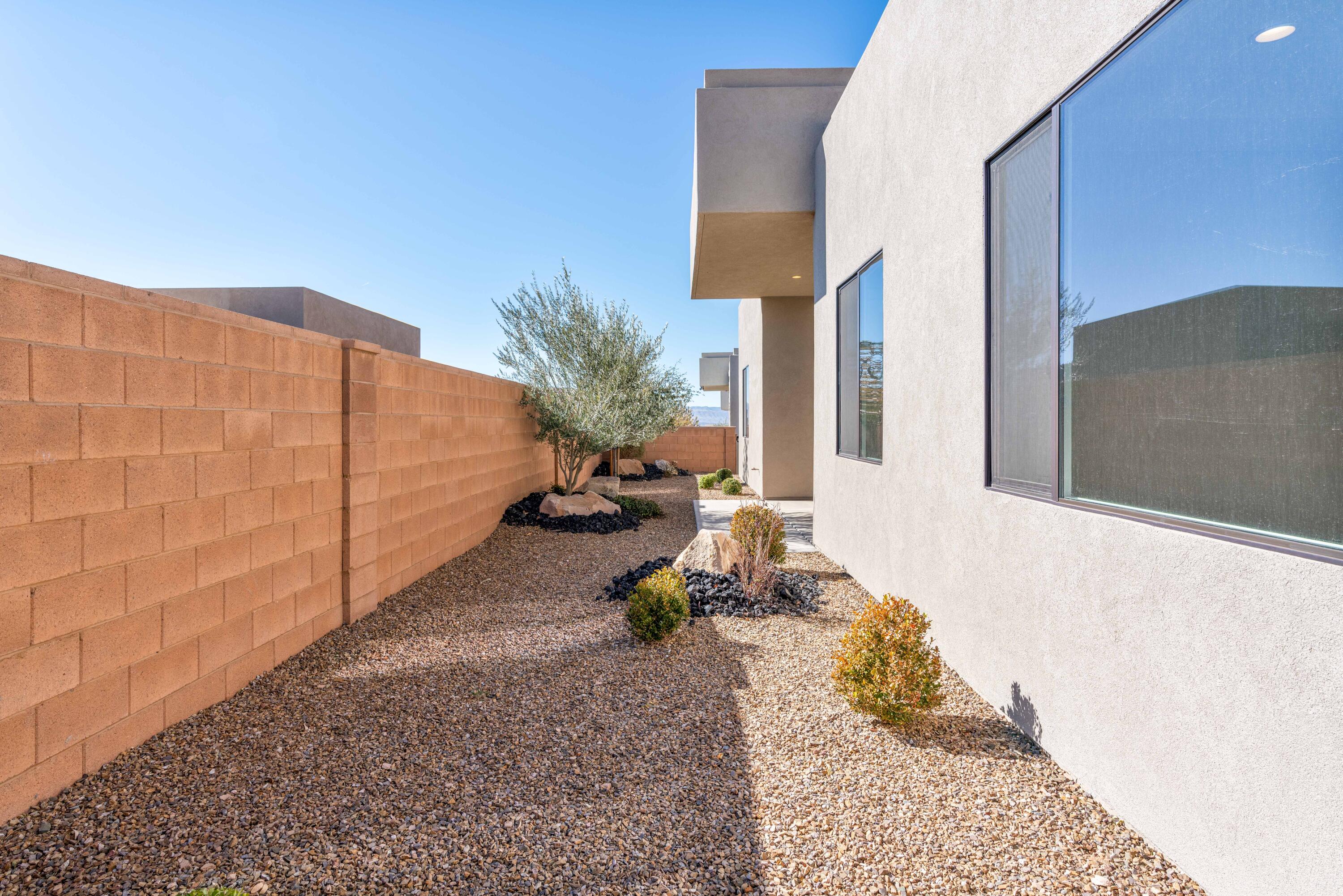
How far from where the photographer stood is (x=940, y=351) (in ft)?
11.8

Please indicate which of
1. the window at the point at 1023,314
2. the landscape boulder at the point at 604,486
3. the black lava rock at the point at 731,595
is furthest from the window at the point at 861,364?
the landscape boulder at the point at 604,486

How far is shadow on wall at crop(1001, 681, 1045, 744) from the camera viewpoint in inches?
101

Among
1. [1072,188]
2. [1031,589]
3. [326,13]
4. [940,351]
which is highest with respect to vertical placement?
[326,13]

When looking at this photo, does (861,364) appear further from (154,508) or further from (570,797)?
(154,508)

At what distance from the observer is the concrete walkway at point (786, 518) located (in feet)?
23.6

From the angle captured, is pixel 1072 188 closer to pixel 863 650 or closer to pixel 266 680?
pixel 863 650

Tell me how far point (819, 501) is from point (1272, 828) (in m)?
5.35

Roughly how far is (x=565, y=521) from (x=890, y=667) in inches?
242

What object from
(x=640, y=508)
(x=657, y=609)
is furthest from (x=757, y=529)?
(x=640, y=508)

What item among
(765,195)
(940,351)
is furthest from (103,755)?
(765,195)

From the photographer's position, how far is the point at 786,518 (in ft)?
28.7

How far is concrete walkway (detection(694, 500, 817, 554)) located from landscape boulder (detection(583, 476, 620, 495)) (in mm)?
1429

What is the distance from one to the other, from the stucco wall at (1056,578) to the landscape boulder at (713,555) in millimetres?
1102

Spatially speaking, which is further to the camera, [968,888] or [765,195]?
[765,195]
